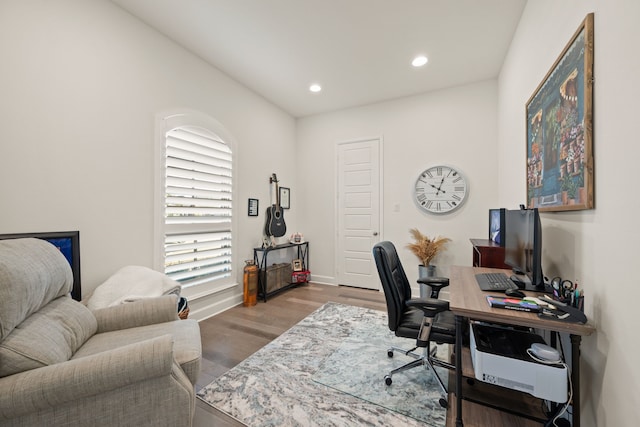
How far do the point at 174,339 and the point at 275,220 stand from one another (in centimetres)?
264

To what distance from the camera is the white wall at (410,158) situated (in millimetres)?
3537

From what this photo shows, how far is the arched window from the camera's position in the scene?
268cm

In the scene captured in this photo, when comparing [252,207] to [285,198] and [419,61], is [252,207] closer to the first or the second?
[285,198]

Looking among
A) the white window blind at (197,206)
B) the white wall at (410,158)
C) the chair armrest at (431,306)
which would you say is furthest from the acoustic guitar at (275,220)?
the chair armrest at (431,306)

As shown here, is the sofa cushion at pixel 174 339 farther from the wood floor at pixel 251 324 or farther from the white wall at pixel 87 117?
the white wall at pixel 87 117

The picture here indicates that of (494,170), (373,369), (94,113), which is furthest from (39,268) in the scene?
(494,170)

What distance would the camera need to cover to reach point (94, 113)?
2.12 metres

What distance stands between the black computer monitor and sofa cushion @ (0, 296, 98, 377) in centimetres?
245

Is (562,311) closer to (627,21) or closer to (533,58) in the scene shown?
(627,21)

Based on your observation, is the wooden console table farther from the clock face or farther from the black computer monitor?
the black computer monitor

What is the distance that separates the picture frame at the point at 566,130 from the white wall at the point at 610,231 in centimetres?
4

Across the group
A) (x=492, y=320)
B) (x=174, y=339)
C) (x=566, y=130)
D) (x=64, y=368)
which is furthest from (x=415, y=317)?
(x=64, y=368)

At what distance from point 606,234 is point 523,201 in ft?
4.32

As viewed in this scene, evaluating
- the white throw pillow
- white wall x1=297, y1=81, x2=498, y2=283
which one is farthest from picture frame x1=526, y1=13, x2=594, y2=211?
the white throw pillow
